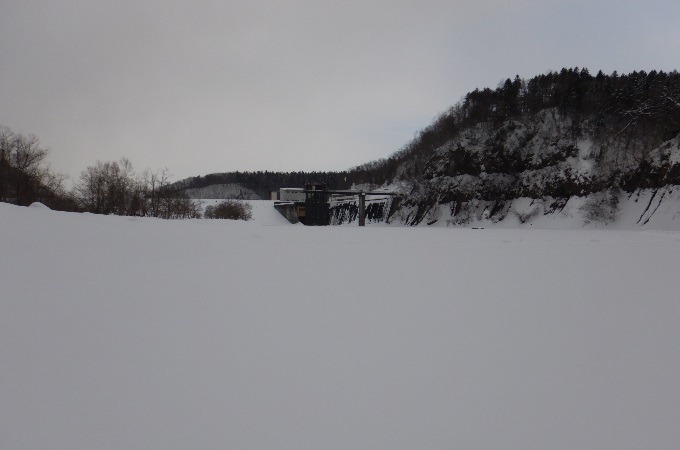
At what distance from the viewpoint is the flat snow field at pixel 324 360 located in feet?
10.4

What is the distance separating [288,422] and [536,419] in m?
2.08

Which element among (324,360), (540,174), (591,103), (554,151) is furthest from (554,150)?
(324,360)

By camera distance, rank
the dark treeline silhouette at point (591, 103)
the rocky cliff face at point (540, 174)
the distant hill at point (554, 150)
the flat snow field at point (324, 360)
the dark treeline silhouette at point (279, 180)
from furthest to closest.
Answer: the dark treeline silhouette at point (279, 180), the dark treeline silhouette at point (591, 103), the distant hill at point (554, 150), the rocky cliff face at point (540, 174), the flat snow field at point (324, 360)

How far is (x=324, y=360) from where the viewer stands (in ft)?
14.4

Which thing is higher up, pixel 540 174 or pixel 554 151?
pixel 554 151

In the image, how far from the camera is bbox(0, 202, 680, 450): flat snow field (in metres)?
3.16

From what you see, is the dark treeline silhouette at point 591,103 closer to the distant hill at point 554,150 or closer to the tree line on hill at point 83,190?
the distant hill at point 554,150

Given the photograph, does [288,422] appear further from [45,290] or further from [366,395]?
[45,290]

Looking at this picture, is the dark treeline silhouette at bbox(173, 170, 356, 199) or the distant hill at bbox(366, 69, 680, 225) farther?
the dark treeline silhouette at bbox(173, 170, 356, 199)

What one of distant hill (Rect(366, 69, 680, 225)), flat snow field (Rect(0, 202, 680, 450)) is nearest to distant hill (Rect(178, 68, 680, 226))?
distant hill (Rect(366, 69, 680, 225))

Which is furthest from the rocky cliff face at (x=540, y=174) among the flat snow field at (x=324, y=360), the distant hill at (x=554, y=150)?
the flat snow field at (x=324, y=360)

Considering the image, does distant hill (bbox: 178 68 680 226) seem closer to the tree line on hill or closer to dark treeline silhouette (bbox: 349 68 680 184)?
dark treeline silhouette (bbox: 349 68 680 184)

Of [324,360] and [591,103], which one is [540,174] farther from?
[324,360]

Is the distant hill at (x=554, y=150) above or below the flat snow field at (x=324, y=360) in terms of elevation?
above
